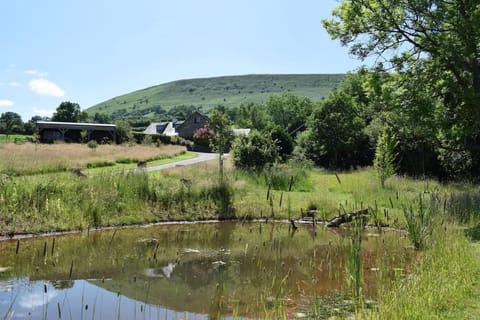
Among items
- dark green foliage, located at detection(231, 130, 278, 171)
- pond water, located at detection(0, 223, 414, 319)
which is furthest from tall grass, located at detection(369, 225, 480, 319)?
dark green foliage, located at detection(231, 130, 278, 171)

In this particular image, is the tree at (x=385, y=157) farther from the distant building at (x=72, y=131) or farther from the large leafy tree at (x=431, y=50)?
the distant building at (x=72, y=131)

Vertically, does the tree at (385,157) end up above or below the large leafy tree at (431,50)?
below

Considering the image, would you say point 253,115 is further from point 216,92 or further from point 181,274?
point 181,274

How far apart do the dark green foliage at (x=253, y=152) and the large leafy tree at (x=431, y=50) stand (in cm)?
925

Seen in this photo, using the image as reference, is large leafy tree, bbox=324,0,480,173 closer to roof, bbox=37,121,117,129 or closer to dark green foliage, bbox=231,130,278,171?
dark green foliage, bbox=231,130,278,171

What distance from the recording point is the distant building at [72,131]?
2062 inches

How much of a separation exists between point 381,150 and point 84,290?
57.6 ft

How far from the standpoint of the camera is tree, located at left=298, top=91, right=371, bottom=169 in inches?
1355

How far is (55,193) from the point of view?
47.6 ft

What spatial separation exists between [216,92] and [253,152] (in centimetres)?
16191

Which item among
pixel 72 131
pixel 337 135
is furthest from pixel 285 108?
pixel 337 135

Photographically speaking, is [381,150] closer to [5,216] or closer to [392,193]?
[392,193]

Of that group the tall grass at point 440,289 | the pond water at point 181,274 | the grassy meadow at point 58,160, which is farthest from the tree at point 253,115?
the tall grass at point 440,289

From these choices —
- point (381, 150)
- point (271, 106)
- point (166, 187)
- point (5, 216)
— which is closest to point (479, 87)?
point (381, 150)
